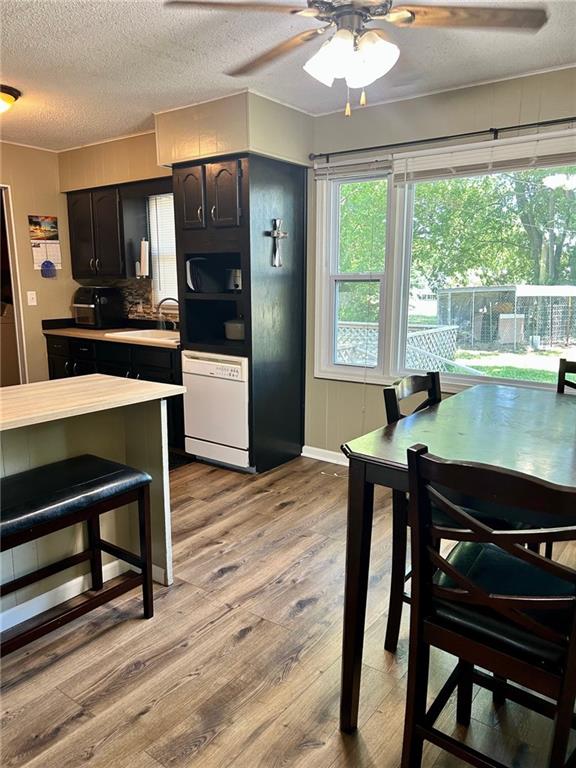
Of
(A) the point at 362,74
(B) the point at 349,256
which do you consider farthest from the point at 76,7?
(B) the point at 349,256

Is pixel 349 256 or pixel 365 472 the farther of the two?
pixel 349 256

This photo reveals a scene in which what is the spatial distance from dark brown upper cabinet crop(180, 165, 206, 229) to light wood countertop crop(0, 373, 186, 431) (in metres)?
1.68

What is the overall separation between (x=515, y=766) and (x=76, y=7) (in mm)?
3135

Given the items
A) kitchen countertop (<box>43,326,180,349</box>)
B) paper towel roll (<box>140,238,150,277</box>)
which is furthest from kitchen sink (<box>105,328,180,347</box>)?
paper towel roll (<box>140,238,150,277</box>)

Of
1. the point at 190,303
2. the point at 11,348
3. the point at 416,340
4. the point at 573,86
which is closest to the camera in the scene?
the point at 573,86

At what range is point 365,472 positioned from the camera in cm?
144

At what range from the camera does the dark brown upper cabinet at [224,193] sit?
3.35 meters

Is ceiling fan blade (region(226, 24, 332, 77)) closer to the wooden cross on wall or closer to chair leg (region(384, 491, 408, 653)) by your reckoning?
the wooden cross on wall

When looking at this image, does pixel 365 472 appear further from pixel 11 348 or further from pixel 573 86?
pixel 11 348

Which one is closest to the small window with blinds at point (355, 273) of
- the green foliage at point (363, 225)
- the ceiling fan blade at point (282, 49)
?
the green foliage at point (363, 225)

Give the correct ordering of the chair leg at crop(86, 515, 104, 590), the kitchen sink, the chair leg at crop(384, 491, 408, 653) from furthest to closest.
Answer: the kitchen sink → the chair leg at crop(86, 515, 104, 590) → the chair leg at crop(384, 491, 408, 653)

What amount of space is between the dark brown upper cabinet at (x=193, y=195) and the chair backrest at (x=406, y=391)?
2.13 m

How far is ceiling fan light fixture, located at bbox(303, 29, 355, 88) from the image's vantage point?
1865mm

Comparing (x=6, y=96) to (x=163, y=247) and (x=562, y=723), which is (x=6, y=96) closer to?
(x=163, y=247)
